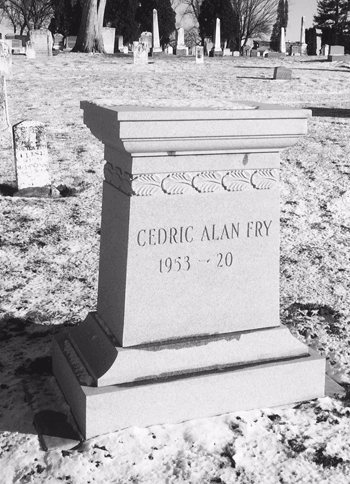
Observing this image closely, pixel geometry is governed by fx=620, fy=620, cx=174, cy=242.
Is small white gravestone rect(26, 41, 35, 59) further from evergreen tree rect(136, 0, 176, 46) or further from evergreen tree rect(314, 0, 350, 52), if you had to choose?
evergreen tree rect(314, 0, 350, 52)

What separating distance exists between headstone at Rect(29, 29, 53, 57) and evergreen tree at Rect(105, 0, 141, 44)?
17.8 meters

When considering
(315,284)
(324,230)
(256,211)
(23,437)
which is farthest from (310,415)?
(324,230)

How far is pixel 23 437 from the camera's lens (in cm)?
274

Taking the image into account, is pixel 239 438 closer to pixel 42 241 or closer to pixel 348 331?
pixel 348 331

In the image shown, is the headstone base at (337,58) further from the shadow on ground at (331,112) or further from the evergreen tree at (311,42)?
the evergreen tree at (311,42)

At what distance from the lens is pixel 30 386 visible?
3.18m

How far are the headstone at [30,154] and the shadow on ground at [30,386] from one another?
2.75 metres

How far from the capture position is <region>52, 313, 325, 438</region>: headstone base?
2764 mm

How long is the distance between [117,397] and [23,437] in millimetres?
453

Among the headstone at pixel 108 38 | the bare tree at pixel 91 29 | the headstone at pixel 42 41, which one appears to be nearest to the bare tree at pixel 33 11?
the headstone at pixel 108 38

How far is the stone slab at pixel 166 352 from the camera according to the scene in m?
2.81

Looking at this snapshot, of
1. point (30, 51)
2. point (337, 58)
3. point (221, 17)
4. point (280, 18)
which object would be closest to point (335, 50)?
point (337, 58)

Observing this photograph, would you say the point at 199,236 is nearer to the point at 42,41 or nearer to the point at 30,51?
the point at 30,51

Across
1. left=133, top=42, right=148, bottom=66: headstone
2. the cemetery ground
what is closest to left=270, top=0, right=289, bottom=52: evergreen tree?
left=133, top=42, right=148, bottom=66: headstone
